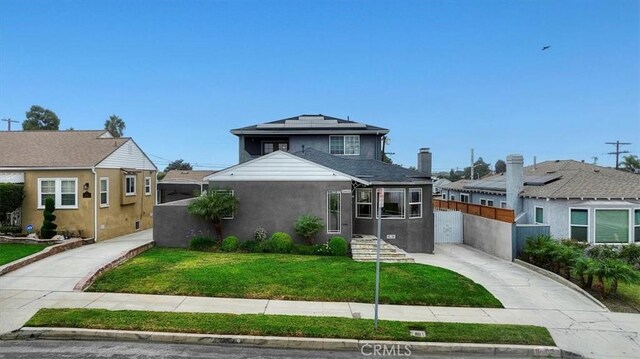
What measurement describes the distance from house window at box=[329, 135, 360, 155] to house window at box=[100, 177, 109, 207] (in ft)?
43.1

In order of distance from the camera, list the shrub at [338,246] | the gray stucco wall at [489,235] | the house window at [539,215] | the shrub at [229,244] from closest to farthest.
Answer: the shrub at [338,246] < the shrub at [229,244] < the gray stucco wall at [489,235] < the house window at [539,215]

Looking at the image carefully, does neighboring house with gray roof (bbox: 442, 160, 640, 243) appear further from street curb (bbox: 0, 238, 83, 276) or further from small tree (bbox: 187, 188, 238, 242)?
street curb (bbox: 0, 238, 83, 276)

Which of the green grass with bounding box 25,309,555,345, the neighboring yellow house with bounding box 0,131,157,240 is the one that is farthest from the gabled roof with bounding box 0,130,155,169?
the green grass with bounding box 25,309,555,345

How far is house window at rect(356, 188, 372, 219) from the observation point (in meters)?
17.8

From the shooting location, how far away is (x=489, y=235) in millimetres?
17719

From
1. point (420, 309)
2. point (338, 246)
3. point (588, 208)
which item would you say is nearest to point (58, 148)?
point (338, 246)

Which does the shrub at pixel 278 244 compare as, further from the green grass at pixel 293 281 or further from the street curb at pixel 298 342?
the street curb at pixel 298 342

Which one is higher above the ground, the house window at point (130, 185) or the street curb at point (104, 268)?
the house window at point (130, 185)

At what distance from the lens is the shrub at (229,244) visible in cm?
1531

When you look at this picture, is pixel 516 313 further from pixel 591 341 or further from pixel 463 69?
pixel 463 69

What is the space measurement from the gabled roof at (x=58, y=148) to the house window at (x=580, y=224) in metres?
22.8

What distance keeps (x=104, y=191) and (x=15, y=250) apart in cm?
508

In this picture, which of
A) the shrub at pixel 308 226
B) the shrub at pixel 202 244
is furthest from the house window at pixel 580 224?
the shrub at pixel 202 244

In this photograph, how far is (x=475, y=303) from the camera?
32.0 ft
